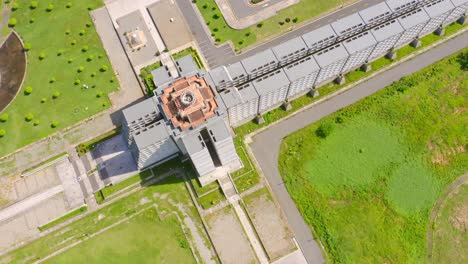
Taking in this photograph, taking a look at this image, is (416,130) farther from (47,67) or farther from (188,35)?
(47,67)

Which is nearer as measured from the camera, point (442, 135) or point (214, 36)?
point (442, 135)

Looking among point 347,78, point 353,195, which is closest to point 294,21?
point 347,78

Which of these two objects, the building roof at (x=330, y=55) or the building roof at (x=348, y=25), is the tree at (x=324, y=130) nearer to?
the building roof at (x=330, y=55)

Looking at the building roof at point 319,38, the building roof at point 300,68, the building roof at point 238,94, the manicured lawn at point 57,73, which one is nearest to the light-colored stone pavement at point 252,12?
the building roof at point 319,38

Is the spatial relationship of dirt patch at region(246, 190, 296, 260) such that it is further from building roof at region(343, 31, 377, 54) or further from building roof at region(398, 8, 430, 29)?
building roof at region(398, 8, 430, 29)

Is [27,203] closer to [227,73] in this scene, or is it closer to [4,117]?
[4,117]

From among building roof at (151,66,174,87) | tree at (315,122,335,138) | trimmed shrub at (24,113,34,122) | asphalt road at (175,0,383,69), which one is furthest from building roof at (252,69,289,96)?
trimmed shrub at (24,113,34,122)
